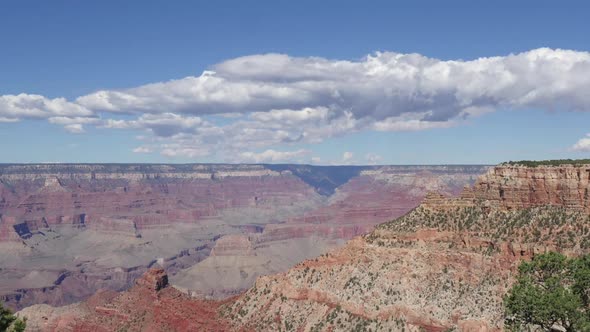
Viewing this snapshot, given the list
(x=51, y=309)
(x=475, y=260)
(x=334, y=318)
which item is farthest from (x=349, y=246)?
(x=51, y=309)

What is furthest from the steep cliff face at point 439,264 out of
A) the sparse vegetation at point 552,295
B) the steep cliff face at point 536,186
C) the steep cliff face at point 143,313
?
the sparse vegetation at point 552,295

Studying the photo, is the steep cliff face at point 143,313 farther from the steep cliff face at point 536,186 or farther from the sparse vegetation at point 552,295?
the sparse vegetation at point 552,295

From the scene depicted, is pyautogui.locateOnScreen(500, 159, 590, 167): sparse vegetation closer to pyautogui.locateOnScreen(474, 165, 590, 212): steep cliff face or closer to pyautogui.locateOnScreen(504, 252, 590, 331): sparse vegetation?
pyautogui.locateOnScreen(474, 165, 590, 212): steep cliff face

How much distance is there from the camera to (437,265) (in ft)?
281

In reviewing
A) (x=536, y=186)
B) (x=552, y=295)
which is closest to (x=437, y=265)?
(x=536, y=186)

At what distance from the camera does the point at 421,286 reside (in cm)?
8375

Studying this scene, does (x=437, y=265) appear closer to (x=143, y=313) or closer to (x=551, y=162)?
(x=551, y=162)

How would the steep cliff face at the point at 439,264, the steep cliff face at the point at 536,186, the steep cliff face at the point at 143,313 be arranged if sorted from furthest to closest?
1. the steep cliff face at the point at 143,313
2. the steep cliff face at the point at 536,186
3. the steep cliff face at the point at 439,264

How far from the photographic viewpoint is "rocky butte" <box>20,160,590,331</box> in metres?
78.8

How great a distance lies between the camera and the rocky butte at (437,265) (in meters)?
78.8

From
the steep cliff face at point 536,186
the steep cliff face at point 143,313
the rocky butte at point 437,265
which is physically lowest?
the steep cliff face at point 143,313

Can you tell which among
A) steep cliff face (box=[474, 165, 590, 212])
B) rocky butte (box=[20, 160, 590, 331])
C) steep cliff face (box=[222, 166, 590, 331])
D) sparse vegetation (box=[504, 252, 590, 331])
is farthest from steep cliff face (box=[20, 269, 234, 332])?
sparse vegetation (box=[504, 252, 590, 331])

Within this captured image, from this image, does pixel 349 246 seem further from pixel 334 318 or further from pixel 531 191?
pixel 531 191

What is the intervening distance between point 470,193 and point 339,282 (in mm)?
24479
